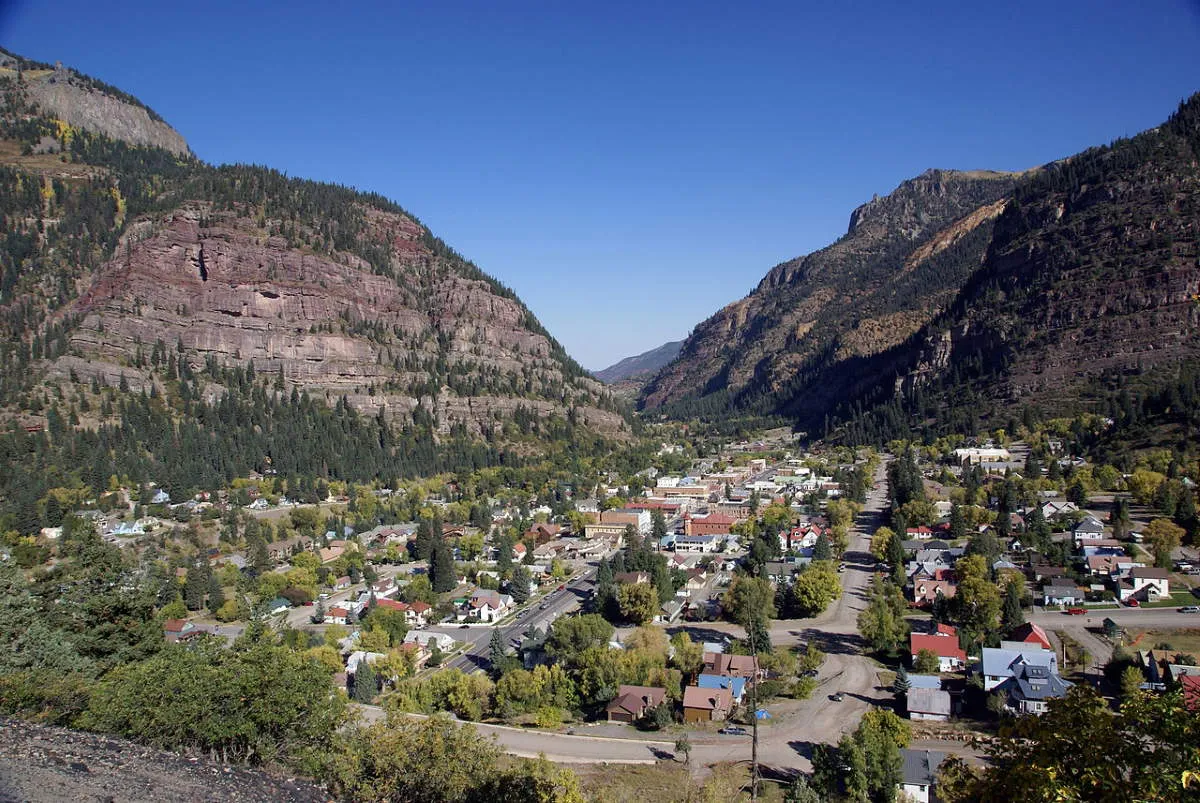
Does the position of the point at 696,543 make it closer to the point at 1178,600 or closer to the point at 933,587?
the point at 933,587

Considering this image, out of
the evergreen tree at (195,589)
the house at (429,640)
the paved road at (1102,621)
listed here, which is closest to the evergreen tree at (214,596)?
the evergreen tree at (195,589)

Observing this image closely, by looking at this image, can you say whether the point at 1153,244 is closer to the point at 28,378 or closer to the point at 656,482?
the point at 656,482

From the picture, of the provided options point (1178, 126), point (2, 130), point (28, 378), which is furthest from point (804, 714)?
point (2, 130)

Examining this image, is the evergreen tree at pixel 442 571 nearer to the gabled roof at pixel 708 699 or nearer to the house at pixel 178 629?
the house at pixel 178 629

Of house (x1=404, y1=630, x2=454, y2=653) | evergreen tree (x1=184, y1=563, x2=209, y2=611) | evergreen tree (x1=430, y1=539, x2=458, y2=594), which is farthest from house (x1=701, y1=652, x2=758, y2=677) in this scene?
evergreen tree (x1=184, y1=563, x2=209, y2=611)

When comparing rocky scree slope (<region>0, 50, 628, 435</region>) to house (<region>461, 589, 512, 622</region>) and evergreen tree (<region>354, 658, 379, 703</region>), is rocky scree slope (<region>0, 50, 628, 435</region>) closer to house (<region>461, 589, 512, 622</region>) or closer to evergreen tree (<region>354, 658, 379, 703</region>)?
house (<region>461, 589, 512, 622</region>)
